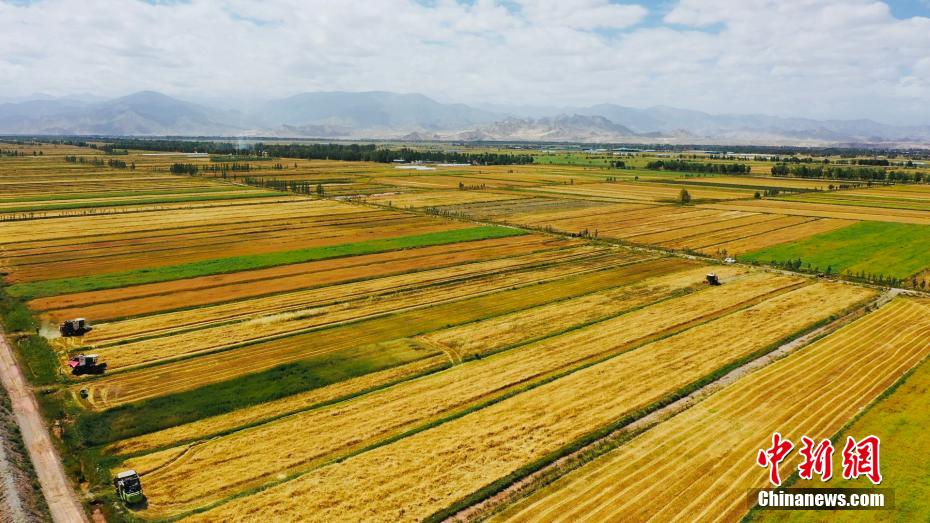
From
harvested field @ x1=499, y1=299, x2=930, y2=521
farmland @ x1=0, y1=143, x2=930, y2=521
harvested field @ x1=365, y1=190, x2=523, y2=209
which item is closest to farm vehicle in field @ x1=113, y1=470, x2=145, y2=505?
farmland @ x1=0, y1=143, x2=930, y2=521

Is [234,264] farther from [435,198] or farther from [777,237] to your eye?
[777,237]

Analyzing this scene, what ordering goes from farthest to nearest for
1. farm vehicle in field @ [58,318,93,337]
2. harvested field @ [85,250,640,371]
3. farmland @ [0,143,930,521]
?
farm vehicle in field @ [58,318,93,337], harvested field @ [85,250,640,371], farmland @ [0,143,930,521]

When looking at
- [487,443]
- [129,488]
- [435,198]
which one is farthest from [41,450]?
[435,198]

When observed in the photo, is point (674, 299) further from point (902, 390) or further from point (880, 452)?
point (880, 452)

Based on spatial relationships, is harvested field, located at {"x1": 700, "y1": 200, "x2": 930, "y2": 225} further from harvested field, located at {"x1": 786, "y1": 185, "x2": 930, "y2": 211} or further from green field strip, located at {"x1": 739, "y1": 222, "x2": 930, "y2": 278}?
green field strip, located at {"x1": 739, "y1": 222, "x2": 930, "y2": 278}

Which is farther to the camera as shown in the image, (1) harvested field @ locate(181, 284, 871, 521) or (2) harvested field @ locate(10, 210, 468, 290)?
(2) harvested field @ locate(10, 210, 468, 290)

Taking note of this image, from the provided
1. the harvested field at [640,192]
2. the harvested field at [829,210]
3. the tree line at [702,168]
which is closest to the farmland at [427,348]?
the harvested field at [829,210]

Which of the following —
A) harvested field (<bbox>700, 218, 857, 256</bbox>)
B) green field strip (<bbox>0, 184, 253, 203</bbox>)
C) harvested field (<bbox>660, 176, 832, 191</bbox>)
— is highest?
harvested field (<bbox>660, 176, 832, 191</bbox>)
